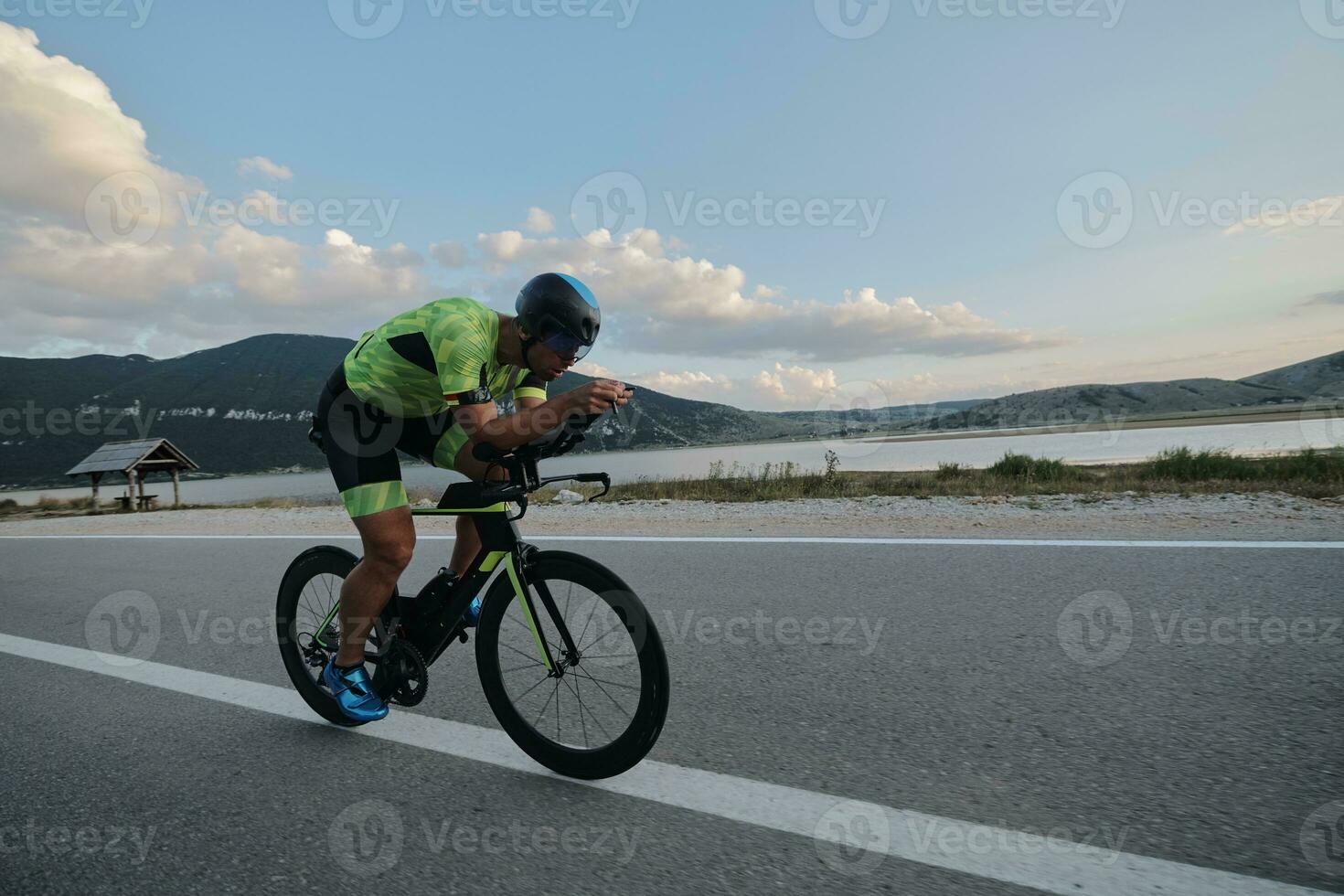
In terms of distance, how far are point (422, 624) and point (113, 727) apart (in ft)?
4.91

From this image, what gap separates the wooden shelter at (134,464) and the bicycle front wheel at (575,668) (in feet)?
104

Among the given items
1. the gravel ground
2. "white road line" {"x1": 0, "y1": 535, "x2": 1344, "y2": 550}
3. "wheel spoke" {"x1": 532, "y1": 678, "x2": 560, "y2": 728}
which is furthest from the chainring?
the gravel ground

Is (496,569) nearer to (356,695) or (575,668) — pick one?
(575,668)

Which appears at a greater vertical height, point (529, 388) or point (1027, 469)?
point (529, 388)

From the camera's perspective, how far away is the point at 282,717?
285 centimetres

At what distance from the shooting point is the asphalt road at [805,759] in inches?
66.5

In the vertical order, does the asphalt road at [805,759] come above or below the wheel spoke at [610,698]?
below

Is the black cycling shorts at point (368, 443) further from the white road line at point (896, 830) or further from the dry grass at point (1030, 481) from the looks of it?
the dry grass at point (1030, 481)

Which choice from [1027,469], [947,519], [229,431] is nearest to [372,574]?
[947,519]

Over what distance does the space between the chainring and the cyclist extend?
97 mm

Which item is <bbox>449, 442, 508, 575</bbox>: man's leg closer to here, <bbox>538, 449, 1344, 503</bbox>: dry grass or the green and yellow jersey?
the green and yellow jersey

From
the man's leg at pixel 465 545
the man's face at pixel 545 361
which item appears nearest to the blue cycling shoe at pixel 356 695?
the man's leg at pixel 465 545

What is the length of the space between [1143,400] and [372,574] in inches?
6014

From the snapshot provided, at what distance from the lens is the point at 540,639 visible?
2.35 m
